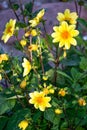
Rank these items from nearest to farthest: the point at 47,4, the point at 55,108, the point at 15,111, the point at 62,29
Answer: the point at 62,29 < the point at 55,108 < the point at 15,111 < the point at 47,4

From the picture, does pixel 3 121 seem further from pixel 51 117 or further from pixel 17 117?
pixel 51 117

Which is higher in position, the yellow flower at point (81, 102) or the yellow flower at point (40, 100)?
the yellow flower at point (40, 100)

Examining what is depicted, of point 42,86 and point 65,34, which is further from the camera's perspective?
point 42,86

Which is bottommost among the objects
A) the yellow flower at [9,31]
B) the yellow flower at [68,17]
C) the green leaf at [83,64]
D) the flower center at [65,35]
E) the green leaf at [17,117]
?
the green leaf at [17,117]

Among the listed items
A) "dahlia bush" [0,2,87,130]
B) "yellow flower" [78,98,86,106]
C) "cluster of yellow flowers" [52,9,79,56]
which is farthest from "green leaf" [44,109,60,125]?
"cluster of yellow flowers" [52,9,79,56]

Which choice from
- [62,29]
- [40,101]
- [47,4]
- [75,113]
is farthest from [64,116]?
[47,4]

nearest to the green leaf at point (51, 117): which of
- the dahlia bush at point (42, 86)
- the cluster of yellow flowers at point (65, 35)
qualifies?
the dahlia bush at point (42, 86)

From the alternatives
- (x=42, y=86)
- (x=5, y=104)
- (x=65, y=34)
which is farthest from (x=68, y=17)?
(x=5, y=104)

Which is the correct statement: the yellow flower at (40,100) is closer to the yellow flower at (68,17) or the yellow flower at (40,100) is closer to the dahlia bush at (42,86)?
the dahlia bush at (42,86)

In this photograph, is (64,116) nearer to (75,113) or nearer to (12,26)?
(75,113)
